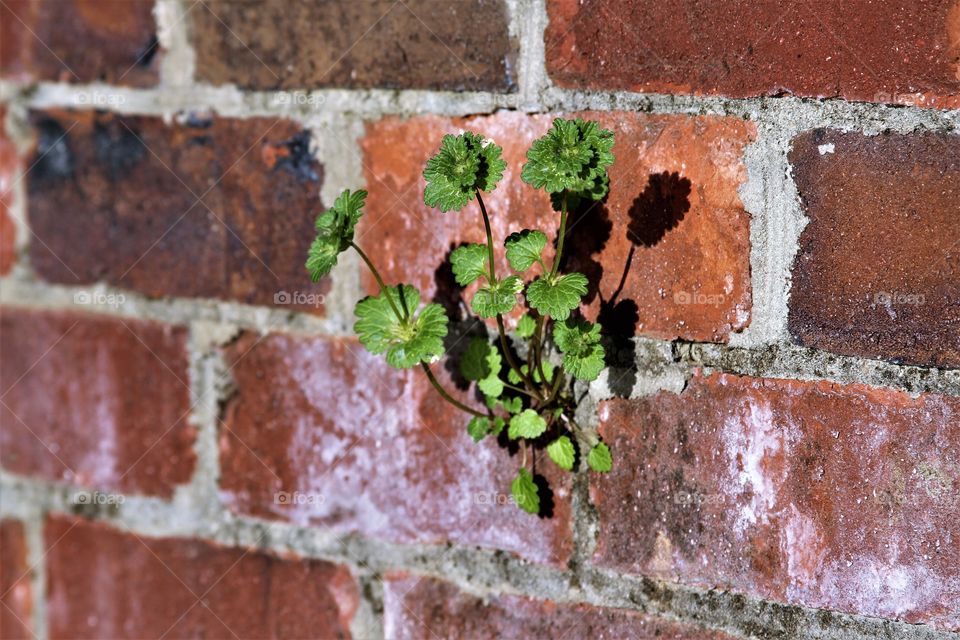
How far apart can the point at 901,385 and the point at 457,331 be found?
31 cm

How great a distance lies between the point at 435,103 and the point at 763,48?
23cm

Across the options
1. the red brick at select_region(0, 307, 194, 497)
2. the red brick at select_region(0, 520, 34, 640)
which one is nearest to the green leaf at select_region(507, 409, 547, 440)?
the red brick at select_region(0, 307, 194, 497)

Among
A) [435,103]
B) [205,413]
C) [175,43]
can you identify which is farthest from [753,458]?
[175,43]

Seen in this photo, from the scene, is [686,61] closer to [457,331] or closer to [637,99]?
[637,99]

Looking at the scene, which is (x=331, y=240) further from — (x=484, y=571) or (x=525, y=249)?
(x=484, y=571)

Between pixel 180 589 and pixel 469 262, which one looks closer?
pixel 469 262

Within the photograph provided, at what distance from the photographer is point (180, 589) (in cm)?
78

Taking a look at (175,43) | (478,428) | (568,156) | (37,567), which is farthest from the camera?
(37,567)

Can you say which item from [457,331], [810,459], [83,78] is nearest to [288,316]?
[457,331]

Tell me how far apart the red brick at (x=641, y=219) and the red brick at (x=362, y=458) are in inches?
4.0

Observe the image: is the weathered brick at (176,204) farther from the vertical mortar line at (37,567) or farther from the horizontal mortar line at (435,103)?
the vertical mortar line at (37,567)

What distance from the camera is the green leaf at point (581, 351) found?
1.84 feet

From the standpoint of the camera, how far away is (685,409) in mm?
594

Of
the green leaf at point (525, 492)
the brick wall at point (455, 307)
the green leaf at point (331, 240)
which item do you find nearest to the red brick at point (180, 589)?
the brick wall at point (455, 307)
